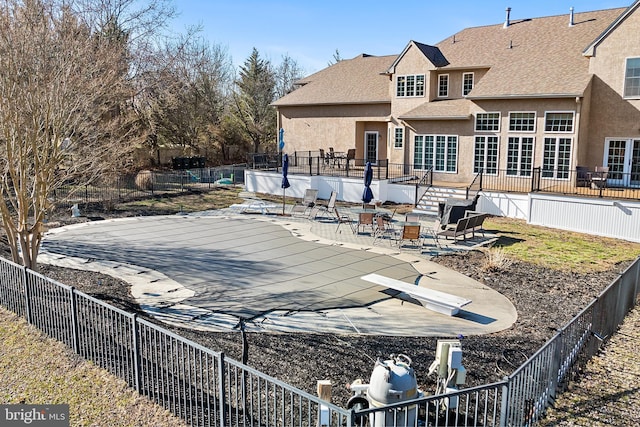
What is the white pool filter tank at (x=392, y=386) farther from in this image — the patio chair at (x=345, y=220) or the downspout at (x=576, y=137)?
the downspout at (x=576, y=137)

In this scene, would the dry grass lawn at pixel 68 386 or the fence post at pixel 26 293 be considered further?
the fence post at pixel 26 293

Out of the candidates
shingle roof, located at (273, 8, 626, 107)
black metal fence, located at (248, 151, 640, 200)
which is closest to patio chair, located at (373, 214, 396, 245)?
black metal fence, located at (248, 151, 640, 200)

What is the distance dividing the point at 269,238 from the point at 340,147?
16125mm

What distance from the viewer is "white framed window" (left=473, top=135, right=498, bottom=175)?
2503cm

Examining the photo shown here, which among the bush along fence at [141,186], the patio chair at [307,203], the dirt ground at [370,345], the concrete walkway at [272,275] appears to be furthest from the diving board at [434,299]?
the bush along fence at [141,186]

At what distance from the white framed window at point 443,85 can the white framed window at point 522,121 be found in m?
5.20

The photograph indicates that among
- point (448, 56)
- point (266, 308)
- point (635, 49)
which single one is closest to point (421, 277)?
point (266, 308)

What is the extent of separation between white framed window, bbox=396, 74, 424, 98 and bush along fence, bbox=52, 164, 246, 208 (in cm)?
1224

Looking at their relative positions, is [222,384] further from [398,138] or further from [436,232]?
[398,138]

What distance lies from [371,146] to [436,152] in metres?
6.26

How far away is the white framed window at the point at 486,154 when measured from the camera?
25031mm

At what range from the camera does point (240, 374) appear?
7.44 m

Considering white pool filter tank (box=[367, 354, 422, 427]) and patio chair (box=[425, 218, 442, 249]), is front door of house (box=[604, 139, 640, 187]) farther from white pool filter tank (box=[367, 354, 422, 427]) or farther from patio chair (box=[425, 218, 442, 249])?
white pool filter tank (box=[367, 354, 422, 427])

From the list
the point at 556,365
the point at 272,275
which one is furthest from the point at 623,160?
the point at 556,365
